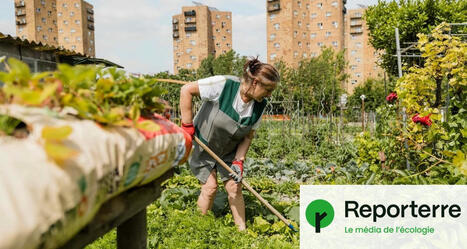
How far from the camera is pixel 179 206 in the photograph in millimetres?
3523

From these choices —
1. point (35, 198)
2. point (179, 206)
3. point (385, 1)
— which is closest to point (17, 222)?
point (35, 198)

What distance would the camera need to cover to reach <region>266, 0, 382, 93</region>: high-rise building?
46094 mm

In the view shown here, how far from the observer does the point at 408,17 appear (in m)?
13.2

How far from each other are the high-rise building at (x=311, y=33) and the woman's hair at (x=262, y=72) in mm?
43909

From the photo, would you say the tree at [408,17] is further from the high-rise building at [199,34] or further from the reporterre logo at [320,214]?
the high-rise building at [199,34]

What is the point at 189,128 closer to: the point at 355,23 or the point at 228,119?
the point at 228,119

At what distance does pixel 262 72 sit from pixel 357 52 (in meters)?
49.2

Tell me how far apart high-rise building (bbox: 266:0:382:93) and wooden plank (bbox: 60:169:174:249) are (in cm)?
4549

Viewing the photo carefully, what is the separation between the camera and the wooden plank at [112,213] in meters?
1.02

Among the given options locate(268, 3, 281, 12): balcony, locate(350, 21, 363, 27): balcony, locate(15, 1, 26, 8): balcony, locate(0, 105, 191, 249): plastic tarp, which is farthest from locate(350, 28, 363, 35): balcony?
locate(0, 105, 191, 249): plastic tarp

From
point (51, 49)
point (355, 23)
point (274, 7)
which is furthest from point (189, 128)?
point (355, 23)

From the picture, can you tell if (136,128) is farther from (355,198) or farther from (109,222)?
(355,198)

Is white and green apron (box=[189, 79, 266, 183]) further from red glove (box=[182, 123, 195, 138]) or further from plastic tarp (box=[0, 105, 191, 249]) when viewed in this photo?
plastic tarp (box=[0, 105, 191, 249])

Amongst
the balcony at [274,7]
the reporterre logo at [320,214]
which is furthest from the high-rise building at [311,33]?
the reporterre logo at [320,214]
